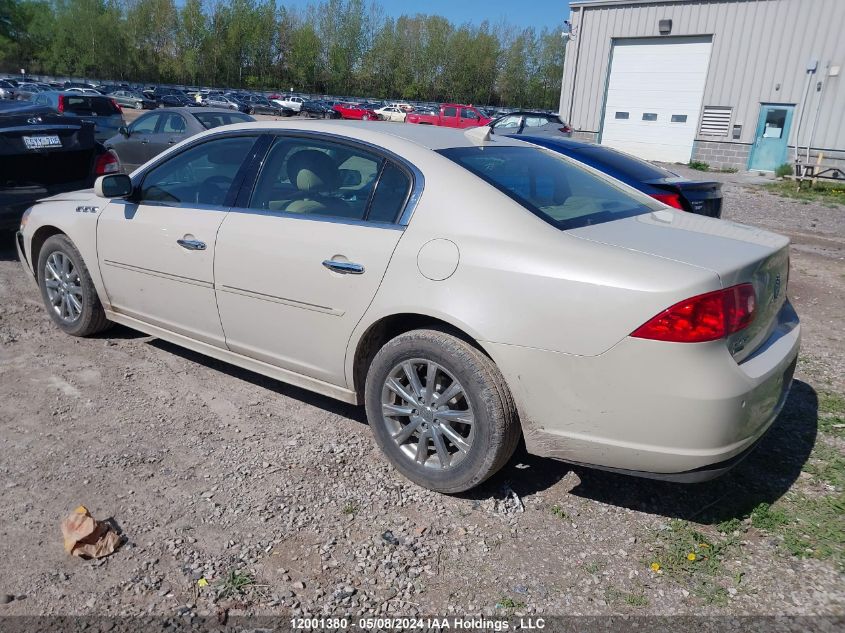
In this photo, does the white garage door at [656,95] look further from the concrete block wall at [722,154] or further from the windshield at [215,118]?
the windshield at [215,118]

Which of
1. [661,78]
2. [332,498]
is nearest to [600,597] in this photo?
[332,498]

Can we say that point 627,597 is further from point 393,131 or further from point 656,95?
point 656,95

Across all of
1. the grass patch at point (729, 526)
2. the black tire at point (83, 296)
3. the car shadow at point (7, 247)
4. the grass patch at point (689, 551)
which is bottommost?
the car shadow at point (7, 247)

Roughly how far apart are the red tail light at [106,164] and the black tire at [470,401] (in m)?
5.44

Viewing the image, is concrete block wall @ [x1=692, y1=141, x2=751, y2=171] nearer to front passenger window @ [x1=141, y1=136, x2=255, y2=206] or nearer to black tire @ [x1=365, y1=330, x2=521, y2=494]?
front passenger window @ [x1=141, y1=136, x2=255, y2=206]

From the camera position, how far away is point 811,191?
711 inches

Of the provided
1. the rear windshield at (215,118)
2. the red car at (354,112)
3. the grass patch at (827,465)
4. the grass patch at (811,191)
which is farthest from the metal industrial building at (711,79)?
the grass patch at (827,465)

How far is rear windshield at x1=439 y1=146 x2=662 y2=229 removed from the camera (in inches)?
127

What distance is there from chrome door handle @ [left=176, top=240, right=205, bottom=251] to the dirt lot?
2.99ft

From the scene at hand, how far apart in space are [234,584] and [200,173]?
2.63 m

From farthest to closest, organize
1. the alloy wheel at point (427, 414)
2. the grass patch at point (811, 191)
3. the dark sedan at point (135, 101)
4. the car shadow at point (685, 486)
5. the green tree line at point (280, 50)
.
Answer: the green tree line at point (280, 50) → the dark sedan at point (135, 101) → the grass patch at point (811, 191) → the car shadow at point (685, 486) → the alloy wheel at point (427, 414)

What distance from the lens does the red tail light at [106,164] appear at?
7348mm

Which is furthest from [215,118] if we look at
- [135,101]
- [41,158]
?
[135,101]

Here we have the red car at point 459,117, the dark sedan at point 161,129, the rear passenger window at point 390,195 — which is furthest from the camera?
the red car at point 459,117
